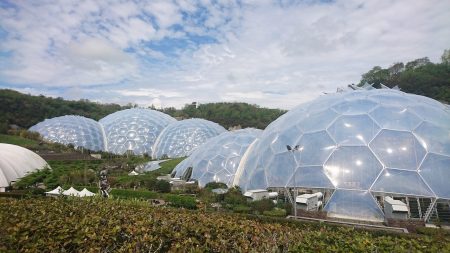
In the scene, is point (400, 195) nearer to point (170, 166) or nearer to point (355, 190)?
point (355, 190)

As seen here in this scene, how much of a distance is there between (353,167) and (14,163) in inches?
1148

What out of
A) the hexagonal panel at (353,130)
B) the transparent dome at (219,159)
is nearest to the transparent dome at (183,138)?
the transparent dome at (219,159)

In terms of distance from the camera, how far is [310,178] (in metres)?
17.9

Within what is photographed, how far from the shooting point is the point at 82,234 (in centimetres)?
700

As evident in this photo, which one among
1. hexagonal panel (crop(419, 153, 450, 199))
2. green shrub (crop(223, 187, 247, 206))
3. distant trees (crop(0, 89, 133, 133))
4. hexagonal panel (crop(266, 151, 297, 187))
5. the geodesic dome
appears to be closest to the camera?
hexagonal panel (crop(419, 153, 450, 199))

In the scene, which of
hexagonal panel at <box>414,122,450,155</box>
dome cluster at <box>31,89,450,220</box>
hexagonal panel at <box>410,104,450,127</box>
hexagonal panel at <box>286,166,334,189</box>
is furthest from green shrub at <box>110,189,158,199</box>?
hexagonal panel at <box>410,104,450,127</box>

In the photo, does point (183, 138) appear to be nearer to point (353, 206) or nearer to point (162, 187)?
point (162, 187)

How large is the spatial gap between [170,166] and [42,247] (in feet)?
110

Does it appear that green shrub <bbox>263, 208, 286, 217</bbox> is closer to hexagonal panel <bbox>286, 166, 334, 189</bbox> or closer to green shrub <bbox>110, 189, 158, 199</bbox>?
hexagonal panel <bbox>286, 166, 334, 189</bbox>

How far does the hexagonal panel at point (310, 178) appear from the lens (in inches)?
682

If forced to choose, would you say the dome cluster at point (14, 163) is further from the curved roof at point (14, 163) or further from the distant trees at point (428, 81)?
the distant trees at point (428, 81)

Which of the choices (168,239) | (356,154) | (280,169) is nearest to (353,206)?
(356,154)

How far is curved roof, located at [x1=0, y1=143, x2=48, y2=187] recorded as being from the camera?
28750 millimetres

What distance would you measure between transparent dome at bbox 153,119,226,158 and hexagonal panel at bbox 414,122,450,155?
36.9 metres
